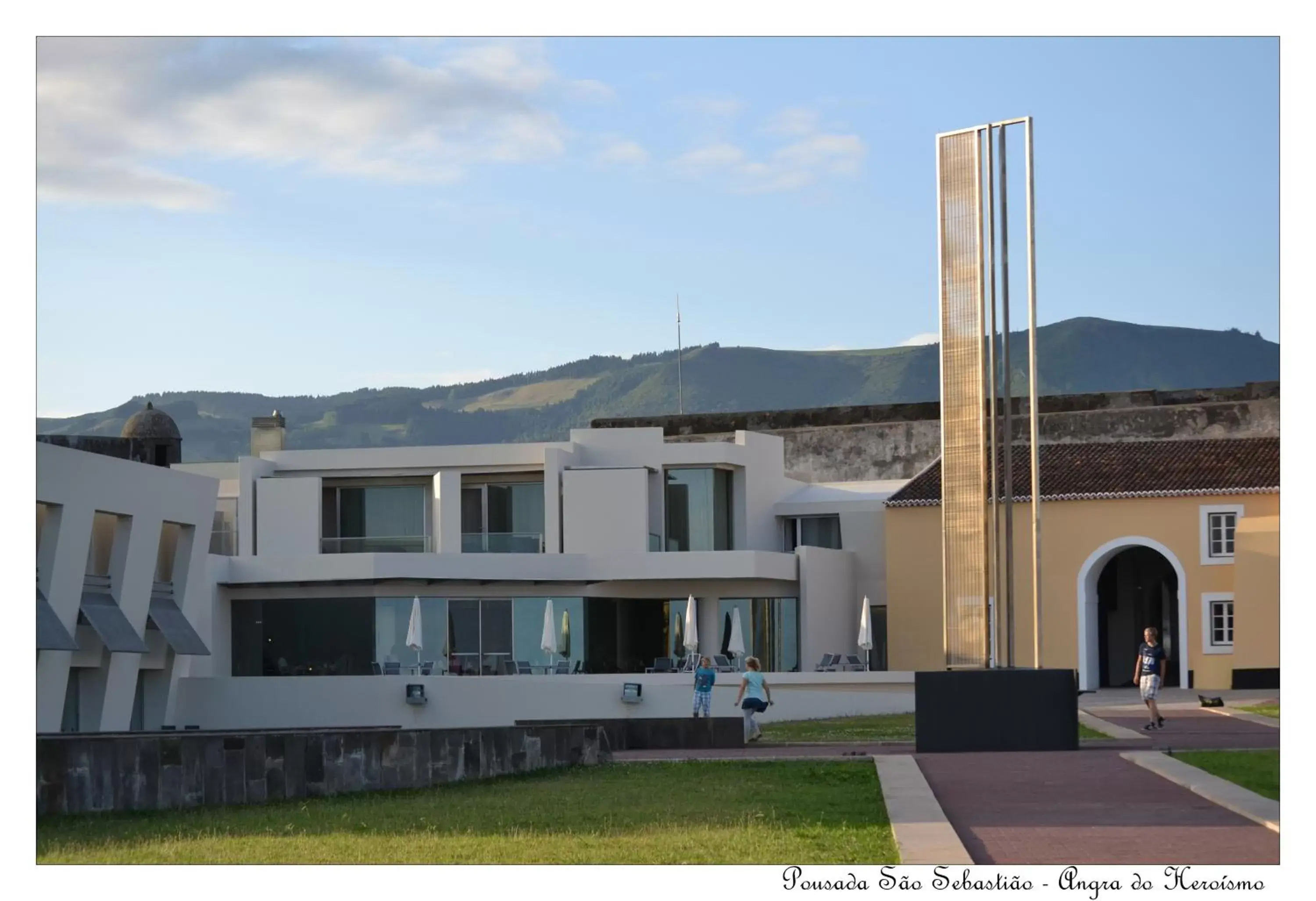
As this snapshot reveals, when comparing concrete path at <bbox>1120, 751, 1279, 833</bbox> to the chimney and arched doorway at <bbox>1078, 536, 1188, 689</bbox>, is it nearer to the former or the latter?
arched doorway at <bbox>1078, 536, 1188, 689</bbox>

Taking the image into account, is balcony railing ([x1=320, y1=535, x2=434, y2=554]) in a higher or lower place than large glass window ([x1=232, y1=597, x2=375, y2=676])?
higher

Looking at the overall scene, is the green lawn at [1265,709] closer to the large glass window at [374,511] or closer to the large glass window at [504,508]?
the large glass window at [504,508]

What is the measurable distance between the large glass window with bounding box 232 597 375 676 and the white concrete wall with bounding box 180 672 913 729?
4.57 feet

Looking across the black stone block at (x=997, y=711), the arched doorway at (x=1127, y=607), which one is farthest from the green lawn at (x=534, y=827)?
the arched doorway at (x=1127, y=607)

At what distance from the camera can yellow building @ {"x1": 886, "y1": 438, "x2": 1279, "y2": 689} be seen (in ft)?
120

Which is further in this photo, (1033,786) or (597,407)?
(597,407)

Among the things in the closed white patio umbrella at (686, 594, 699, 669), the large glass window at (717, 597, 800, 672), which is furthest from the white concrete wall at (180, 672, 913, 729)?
the large glass window at (717, 597, 800, 672)

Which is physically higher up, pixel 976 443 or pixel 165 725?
pixel 976 443

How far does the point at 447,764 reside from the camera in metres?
19.3

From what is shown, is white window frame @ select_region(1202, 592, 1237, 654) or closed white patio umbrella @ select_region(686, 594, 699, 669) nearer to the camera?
closed white patio umbrella @ select_region(686, 594, 699, 669)
